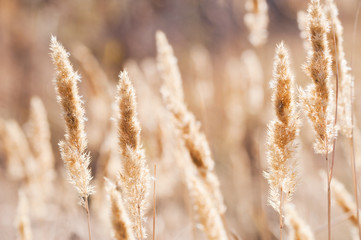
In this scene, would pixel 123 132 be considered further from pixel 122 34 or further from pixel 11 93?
pixel 122 34

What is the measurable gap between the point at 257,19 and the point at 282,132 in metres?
1.13

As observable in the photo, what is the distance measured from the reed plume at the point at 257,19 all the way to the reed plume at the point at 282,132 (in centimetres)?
99

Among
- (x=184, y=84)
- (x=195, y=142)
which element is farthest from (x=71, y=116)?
(x=184, y=84)

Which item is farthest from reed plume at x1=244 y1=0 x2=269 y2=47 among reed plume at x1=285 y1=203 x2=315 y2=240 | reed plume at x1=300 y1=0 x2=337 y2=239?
reed plume at x1=285 y1=203 x2=315 y2=240

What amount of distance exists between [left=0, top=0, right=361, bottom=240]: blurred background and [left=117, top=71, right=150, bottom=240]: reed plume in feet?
1.82

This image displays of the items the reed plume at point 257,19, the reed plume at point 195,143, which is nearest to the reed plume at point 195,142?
the reed plume at point 195,143

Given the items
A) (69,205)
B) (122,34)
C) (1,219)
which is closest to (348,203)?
(69,205)

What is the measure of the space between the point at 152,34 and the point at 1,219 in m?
4.60

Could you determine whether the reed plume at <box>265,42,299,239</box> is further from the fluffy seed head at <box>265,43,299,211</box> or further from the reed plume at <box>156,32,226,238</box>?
the reed plume at <box>156,32,226,238</box>

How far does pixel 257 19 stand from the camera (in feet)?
5.82

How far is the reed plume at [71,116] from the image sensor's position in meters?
0.77

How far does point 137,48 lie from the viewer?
6.32 metres

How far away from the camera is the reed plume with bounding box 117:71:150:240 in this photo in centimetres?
77

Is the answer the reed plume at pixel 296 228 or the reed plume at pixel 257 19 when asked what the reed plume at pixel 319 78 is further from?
the reed plume at pixel 257 19
